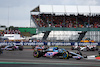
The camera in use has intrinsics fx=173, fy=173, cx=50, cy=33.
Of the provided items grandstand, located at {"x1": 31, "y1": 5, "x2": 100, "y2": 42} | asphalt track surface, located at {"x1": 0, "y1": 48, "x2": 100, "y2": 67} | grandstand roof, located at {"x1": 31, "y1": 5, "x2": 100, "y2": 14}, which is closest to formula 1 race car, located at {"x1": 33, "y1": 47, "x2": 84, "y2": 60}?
asphalt track surface, located at {"x1": 0, "y1": 48, "x2": 100, "y2": 67}

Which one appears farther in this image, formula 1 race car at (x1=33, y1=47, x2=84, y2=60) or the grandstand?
the grandstand

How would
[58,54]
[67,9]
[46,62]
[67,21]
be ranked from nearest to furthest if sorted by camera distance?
[46,62] → [58,54] → [67,9] → [67,21]

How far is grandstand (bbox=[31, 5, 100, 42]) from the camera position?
40.6 m

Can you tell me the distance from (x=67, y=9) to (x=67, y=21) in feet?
10.4

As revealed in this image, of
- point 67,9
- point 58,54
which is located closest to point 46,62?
point 58,54

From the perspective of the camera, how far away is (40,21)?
139ft

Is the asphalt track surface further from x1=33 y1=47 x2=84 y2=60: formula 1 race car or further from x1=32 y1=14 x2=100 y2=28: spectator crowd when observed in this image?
x1=32 y1=14 x2=100 y2=28: spectator crowd

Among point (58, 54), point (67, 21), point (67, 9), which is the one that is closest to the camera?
point (58, 54)

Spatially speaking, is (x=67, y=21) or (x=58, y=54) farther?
(x=67, y=21)

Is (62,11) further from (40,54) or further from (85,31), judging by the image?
(40,54)

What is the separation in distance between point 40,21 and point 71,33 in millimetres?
8123

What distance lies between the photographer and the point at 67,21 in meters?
43.6

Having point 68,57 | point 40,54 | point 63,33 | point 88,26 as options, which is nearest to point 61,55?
point 68,57

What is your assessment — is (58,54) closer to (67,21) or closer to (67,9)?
(67,9)
